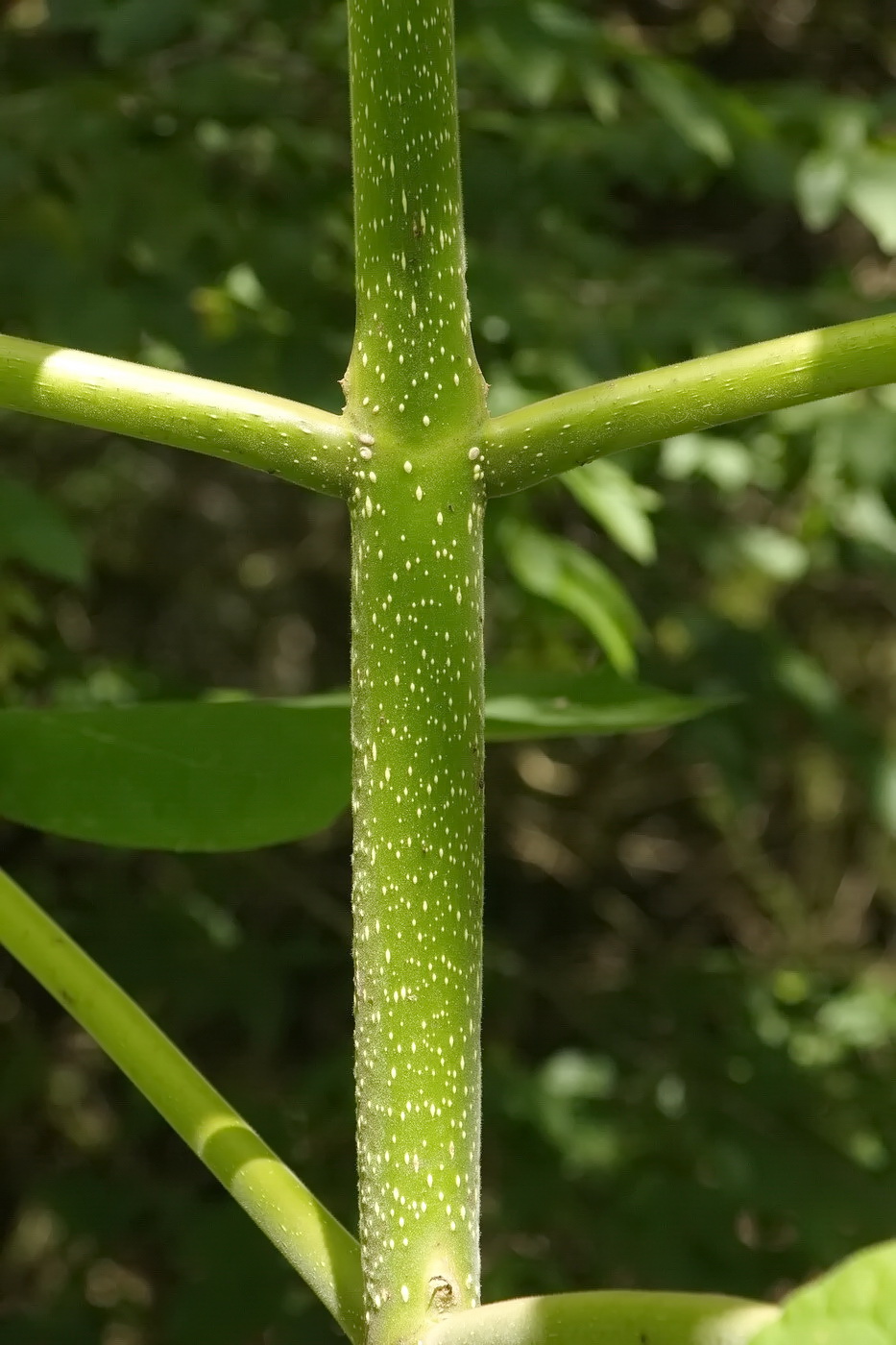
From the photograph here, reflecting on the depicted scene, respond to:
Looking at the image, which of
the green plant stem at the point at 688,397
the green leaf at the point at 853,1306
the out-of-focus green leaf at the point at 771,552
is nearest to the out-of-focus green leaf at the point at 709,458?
the out-of-focus green leaf at the point at 771,552

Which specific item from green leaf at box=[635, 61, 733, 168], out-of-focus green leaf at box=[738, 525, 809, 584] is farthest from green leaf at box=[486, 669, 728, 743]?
out-of-focus green leaf at box=[738, 525, 809, 584]

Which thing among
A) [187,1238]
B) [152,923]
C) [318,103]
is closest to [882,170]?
[318,103]

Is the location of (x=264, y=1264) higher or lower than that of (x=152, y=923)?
lower

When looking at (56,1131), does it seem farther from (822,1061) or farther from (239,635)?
(822,1061)

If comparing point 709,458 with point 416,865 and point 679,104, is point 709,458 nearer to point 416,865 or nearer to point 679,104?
point 679,104

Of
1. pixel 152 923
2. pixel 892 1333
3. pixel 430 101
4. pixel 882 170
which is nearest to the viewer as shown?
pixel 892 1333

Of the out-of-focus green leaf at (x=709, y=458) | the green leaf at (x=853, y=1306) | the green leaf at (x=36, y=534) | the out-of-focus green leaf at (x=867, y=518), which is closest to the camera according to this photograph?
the green leaf at (x=853, y=1306)

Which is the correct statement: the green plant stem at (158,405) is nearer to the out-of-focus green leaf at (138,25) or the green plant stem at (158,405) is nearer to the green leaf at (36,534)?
the green leaf at (36,534)

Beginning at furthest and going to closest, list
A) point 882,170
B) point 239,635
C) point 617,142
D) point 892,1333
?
point 239,635 → point 617,142 → point 882,170 → point 892,1333
